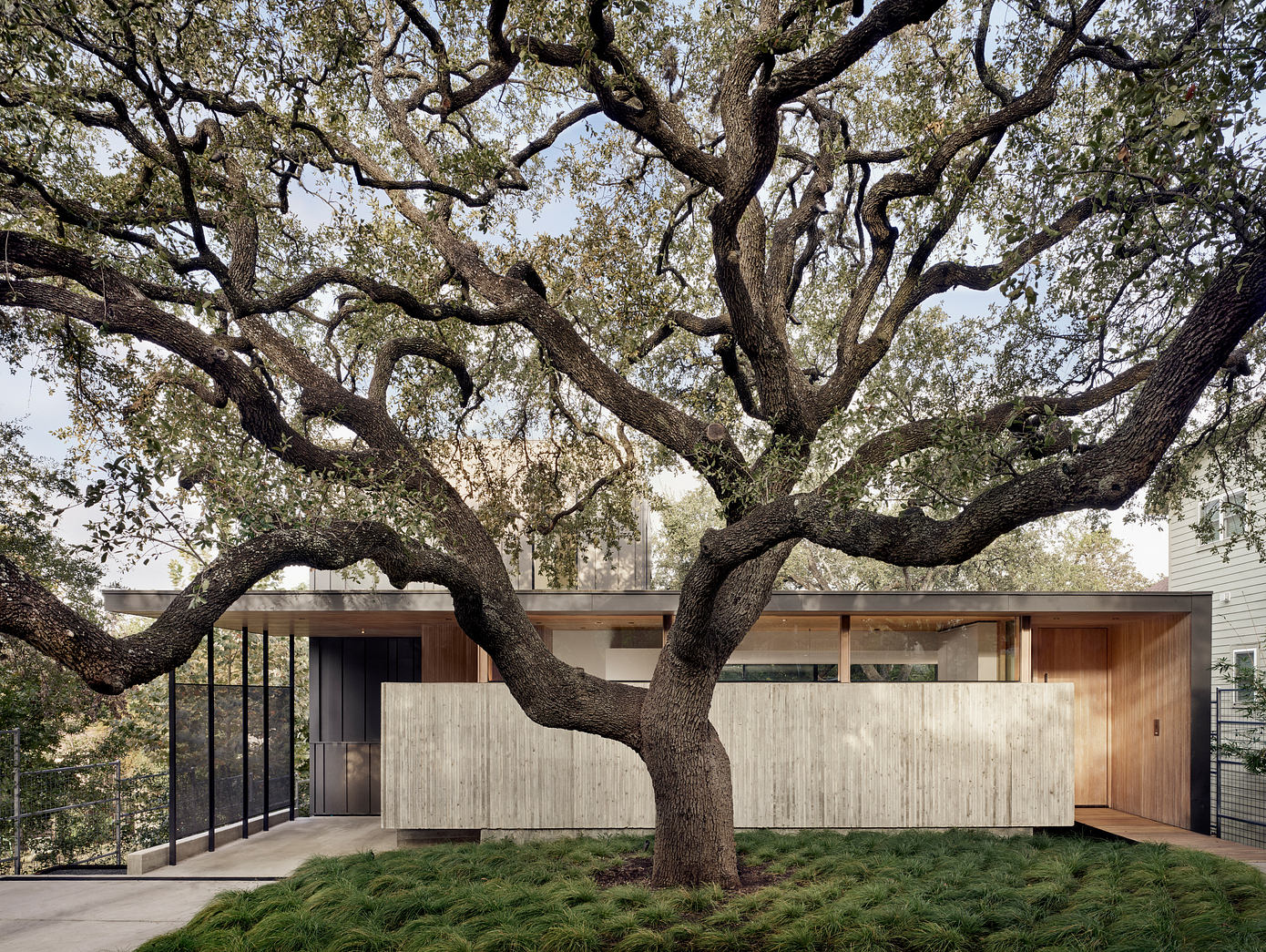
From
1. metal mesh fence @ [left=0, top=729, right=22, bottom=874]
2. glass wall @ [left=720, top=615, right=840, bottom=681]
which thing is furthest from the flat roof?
metal mesh fence @ [left=0, top=729, right=22, bottom=874]

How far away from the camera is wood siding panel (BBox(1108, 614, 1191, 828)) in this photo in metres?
10.1

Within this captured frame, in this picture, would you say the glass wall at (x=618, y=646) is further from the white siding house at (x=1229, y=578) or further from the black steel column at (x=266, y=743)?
the white siding house at (x=1229, y=578)

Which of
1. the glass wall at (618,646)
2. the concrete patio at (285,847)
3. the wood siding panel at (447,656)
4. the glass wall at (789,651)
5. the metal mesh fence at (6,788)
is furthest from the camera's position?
the metal mesh fence at (6,788)

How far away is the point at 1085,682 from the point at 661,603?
6.57 m

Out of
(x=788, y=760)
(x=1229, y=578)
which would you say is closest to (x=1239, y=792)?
(x=1229, y=578)

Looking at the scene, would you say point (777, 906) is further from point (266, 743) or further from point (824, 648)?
point (266, 743)

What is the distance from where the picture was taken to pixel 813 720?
9.57 m

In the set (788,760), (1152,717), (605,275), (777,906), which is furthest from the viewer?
(1152,717)

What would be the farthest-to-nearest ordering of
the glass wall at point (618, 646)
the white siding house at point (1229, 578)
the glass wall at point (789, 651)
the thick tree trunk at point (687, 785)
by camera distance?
the white siding house at point (1229, 578)
the glass wall at point (618, 646)
the glass wall at point (789, 651)
the thick tree trunk at point (687, 785)

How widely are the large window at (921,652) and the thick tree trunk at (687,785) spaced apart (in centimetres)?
330

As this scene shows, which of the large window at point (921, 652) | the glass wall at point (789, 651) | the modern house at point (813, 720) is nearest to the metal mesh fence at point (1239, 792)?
the modern house at point (813, 720)

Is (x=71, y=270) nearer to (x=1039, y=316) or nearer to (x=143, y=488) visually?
(x=143, y=488)

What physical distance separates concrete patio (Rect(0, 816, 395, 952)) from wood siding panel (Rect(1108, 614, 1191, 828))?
9102 mm

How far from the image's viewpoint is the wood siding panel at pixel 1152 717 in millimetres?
10070
